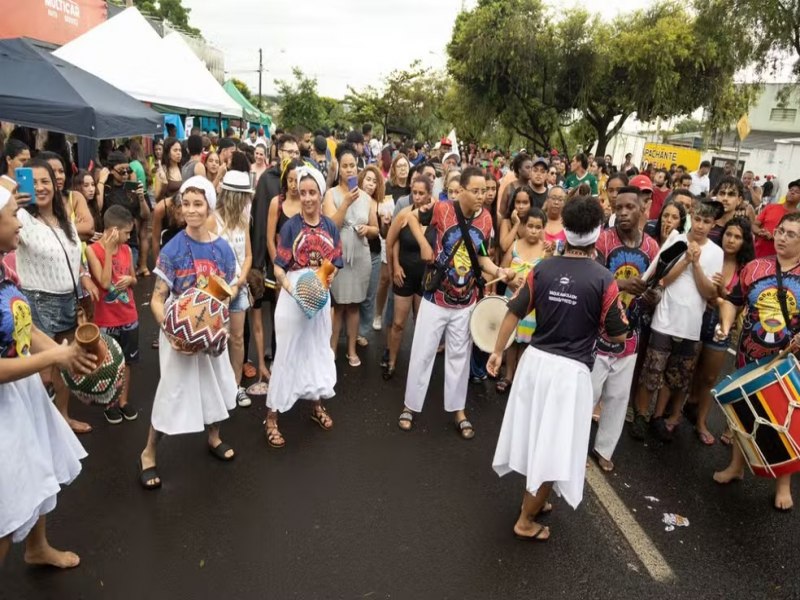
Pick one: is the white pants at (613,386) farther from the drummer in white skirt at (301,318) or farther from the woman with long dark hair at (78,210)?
the woman with long dark hair at (78,210)

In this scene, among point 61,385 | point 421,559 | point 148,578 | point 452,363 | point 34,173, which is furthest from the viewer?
point 452,363

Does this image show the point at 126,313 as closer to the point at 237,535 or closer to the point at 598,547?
the point at 237,535

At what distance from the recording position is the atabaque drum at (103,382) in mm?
3016

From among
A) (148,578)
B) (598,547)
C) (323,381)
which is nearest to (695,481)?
(598,547)

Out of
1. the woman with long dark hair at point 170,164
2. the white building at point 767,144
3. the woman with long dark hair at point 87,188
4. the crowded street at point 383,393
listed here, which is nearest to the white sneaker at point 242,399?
the crowded street at point 383,393

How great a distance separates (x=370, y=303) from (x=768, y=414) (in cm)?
398

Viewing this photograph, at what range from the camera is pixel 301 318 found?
427 cm

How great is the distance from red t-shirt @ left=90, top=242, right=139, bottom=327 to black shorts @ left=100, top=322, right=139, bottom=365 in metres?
0.05

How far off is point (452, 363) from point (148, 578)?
2592 millimetres

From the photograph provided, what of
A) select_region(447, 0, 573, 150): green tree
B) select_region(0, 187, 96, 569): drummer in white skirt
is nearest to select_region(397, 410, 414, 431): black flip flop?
select_region(0, 187, 96, 569): drummer in white skirt

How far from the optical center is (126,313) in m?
4.51

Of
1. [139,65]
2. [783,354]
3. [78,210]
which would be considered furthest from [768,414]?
[139,65]

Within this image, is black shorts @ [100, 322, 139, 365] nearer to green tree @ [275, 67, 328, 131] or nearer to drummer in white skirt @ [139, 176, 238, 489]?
drummer in white skirt @ [139, 176, 238, 489]

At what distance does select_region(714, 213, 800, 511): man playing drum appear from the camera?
3.91 metres
